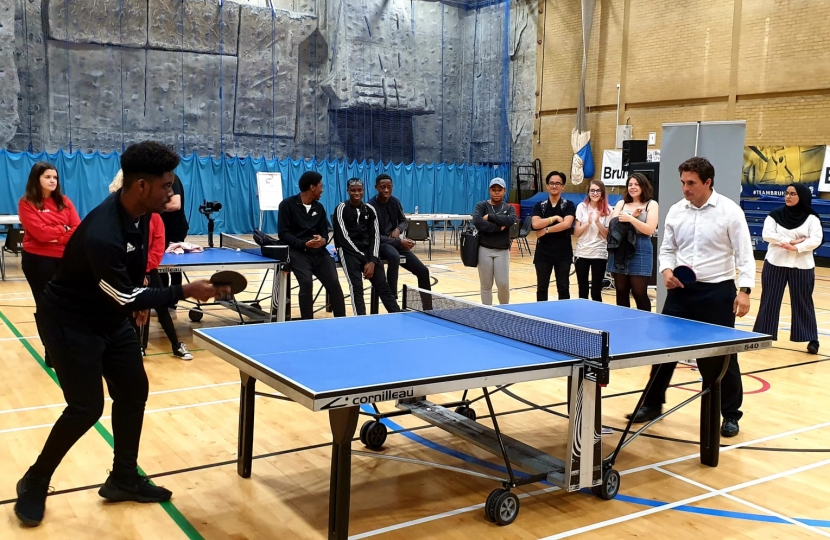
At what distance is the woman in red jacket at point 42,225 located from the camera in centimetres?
609

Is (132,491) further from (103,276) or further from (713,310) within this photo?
(713,310)

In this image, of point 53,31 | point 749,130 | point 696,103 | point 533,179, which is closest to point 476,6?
point 533,179

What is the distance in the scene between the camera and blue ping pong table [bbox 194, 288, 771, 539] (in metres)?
3.29

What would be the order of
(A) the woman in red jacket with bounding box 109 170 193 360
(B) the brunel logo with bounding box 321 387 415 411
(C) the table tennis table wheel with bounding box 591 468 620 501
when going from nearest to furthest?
1. (B) the brunel logo with bounding box 321 387 415 411
2. (C) the table tennis table wheel with bounding box 591 468 620 501
3. (A) the woman in red jacket with bounding box 109 170 193 360

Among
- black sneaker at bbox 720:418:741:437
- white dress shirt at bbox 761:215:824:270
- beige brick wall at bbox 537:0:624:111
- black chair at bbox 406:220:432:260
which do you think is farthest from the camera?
beige brick wall at bbox 537:0:624:111

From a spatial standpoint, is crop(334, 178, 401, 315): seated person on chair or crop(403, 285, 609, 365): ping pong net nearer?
crop(403, 285, 609, 365): ping pong net

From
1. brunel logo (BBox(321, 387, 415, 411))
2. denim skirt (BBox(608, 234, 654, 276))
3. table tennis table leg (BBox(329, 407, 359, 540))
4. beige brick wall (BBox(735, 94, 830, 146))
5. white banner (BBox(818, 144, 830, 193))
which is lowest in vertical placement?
table tennis table leg (BBox(329, 407, 359, 540))

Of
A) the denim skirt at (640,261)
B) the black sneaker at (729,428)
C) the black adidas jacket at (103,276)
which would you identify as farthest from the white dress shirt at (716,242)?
the black adidas jacket at (103,276)

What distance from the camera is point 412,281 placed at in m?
13.4

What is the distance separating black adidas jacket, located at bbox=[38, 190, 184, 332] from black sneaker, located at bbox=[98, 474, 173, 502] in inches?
33.7

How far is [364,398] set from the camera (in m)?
3.14

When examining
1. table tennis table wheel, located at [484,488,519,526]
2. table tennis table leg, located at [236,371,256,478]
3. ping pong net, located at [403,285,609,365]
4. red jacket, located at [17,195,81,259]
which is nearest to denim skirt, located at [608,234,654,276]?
ping pong net, located at [403,285,609,365]

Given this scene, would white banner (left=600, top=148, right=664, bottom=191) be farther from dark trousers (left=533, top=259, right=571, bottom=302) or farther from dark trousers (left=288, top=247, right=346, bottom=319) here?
dark trousers (left=288, top=247, right=346, bottom=319)

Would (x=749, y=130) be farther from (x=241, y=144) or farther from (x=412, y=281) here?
(x=241, y=144)
